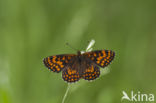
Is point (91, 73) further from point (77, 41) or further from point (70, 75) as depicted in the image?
point (77, 41)

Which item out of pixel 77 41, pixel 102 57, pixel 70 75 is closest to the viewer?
pixel 70 75

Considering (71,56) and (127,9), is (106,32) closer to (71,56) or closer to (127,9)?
(127,9)

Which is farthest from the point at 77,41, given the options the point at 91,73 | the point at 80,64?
the point at 91,73

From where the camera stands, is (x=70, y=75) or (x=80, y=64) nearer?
(x=70, y=75)

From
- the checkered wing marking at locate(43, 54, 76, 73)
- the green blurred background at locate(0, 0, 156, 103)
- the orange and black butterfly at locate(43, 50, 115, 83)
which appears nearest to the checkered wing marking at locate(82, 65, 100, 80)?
the orange and black butterfly at locate(43, 50, 115, 83)

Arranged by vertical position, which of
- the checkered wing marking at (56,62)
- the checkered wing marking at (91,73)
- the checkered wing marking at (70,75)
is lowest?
the checkered wing marking at (91,73)

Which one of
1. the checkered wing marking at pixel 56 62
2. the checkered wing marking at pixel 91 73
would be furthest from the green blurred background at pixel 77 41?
the checkered wing marking at pixel 91 73

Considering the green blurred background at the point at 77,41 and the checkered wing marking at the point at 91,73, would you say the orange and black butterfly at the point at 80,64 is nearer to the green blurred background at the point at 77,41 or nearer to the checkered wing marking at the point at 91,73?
the checkered wing marking at the point at 91,73
